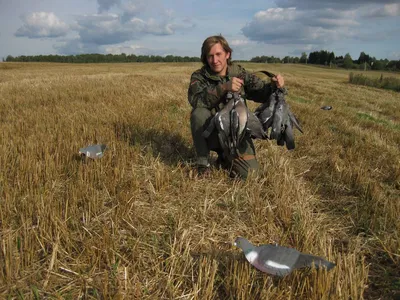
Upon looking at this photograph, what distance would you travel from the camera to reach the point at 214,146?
362cm

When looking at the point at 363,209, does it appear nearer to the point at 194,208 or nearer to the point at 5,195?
the point at 194,208

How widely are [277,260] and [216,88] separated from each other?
6.96 ft

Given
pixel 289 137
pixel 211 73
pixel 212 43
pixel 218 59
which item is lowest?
pixel 289 137

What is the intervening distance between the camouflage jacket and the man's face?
68mm

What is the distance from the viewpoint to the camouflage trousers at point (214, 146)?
11.3 feet

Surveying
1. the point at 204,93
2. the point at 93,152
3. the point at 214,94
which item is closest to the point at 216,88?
the point at 214,94

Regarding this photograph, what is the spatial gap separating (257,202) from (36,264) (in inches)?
65.3

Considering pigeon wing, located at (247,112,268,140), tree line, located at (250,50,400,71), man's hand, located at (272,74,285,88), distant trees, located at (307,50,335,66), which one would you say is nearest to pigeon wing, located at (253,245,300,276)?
pigeon wing, located at (247,112,268,140)

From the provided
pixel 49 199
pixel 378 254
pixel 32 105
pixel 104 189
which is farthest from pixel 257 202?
pixel 32 105

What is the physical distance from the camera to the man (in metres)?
3.44

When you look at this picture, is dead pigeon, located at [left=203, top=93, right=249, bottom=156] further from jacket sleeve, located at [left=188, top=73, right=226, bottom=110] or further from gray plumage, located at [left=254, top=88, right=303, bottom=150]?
gray plumage, located at [left=254, top=88, right=303, bottom=150]

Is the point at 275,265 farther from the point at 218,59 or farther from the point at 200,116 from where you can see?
the point at 218,59

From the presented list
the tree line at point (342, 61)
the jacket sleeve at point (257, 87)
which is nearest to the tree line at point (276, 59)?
the tree line at point (342, 61)

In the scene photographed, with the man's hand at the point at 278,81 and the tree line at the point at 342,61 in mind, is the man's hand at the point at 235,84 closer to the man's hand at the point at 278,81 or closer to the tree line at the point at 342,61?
the man's hand at the point at 278,81
